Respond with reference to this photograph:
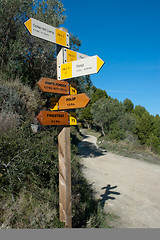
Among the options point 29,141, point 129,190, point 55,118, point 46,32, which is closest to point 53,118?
point 55,118

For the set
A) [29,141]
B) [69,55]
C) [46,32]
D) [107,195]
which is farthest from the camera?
[107,195]

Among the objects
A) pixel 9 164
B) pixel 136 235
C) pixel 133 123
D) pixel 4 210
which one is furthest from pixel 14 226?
pixel 133 123

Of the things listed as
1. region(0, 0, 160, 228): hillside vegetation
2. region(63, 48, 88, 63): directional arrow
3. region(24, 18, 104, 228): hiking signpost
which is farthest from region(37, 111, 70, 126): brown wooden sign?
region(0, 0, 160, 228): hillside vegetation

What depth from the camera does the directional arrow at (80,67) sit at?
2.91 metres

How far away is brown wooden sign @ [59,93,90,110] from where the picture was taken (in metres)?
3.02

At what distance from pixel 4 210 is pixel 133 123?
23.1 m

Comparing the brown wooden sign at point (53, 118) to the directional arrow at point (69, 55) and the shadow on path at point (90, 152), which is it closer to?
the directional arrow at point (69, 55)

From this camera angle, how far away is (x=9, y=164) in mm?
3945

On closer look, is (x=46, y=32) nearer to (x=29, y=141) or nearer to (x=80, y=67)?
(x=80, y=67)

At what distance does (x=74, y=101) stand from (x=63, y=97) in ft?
0.81

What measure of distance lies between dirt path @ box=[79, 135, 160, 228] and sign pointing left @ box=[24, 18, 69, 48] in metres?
4.23

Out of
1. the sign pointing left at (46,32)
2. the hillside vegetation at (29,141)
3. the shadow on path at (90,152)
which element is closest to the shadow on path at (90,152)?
the shadow on path at (90,152)

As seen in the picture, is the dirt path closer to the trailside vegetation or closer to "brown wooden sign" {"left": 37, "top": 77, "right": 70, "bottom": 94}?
the trailside vegetation

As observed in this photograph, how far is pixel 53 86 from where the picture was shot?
10.1 feet
